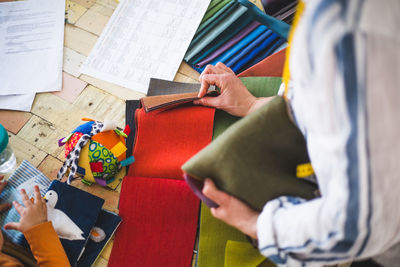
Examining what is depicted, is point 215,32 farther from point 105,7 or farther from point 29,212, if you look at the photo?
point 29,212

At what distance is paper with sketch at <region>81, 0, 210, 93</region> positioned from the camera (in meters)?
0.94

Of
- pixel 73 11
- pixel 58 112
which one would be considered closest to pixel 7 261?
pixel 58 112

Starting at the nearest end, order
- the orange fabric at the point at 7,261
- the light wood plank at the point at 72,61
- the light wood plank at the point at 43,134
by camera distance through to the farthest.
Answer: the orange fabric at the point at 7,261 < the light wood plank at the point at 43,134 < the light wood plank at the point at 72,61

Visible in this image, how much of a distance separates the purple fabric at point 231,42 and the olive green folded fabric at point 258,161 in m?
0.45

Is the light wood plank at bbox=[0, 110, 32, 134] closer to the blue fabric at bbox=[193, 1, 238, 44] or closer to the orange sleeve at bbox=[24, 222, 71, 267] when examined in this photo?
the orange sleeve at bbox=[24, 222, 71, 267]

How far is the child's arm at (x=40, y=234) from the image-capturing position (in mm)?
661

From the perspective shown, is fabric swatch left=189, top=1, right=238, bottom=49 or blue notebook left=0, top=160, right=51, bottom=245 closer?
blue notebook left=0, top=160, right=51, bottom=245

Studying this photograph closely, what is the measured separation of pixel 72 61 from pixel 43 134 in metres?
0.25

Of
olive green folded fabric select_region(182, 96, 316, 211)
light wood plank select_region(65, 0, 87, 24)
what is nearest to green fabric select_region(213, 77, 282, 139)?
olive green folded fabric select_region(182, 96, 316, 211)

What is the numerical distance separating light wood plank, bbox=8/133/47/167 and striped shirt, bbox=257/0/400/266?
71 cm

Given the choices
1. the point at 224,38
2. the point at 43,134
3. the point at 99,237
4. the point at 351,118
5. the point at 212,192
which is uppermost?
the point at 351,118

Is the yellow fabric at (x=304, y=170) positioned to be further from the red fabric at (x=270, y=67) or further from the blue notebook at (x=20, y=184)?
the blue notebook at (x=20, y=184)

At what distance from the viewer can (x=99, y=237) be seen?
719 mm

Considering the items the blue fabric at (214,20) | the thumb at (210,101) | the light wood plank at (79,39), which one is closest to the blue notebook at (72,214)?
the thumb at (210,101)
